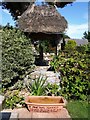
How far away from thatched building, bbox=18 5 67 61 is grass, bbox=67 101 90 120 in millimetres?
2954

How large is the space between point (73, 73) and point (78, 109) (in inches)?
65.9

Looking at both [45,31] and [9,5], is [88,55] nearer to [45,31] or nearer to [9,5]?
[45,31]

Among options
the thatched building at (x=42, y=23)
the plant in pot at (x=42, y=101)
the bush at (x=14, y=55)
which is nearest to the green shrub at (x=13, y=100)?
the plant in pot at (x=42, y=101)

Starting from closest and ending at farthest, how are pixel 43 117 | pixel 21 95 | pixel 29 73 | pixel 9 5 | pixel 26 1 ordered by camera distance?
pixel 43 117
pixel 21 95
pixel 29 73
pixel 26 1
pixel 9 5

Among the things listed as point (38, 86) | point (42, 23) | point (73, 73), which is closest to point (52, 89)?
point (38, 86)

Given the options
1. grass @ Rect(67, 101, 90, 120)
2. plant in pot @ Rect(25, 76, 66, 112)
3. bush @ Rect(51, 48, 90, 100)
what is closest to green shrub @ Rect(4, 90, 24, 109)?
plant in pot @ Rect(25, 76, 66, 112)

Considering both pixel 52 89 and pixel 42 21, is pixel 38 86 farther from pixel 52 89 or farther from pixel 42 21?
pixel 42 21

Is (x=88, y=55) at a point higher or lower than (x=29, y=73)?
higher

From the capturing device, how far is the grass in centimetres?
602

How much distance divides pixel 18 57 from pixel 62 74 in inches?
59.4

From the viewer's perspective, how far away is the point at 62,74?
8133mm

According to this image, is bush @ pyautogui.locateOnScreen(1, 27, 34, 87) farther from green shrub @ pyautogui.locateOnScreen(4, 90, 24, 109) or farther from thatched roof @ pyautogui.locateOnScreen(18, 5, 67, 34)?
green shrub @ pyautogui.locateOnScreen(4, 90, 24, 109)

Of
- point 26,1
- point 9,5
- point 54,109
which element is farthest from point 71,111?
point 9,5

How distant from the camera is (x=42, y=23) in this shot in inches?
361
